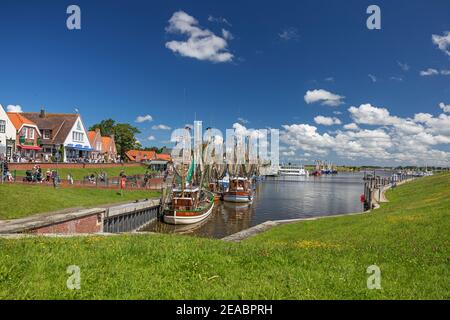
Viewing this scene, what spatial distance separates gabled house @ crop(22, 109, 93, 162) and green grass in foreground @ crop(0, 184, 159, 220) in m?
28.9

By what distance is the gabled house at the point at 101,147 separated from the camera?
273 ft

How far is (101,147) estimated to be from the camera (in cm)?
8931

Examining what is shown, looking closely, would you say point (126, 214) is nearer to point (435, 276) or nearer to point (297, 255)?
point (297, 255)

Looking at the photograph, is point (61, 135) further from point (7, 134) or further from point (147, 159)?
point (147, 159)

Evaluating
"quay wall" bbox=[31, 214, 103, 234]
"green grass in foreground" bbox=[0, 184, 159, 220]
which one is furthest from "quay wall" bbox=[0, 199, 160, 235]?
"green grass in foreground" bbox=[0, 184, 159, 220]

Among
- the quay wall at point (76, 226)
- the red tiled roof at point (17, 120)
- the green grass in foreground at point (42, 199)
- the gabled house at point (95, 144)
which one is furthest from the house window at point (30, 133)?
the quay wall at point (76, 226)

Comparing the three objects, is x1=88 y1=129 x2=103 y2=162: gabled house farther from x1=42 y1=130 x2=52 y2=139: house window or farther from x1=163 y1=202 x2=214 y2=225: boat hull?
x1=163 y1=202 x2=214 y2=225: boat hull

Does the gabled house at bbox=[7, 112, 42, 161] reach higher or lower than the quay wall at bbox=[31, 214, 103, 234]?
higher

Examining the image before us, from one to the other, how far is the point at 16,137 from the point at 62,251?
183 feet

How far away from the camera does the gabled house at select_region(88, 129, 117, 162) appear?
3271 inches

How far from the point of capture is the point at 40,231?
63.5 feet

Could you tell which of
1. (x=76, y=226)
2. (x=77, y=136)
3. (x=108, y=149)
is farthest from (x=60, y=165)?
(x=108, y=149)

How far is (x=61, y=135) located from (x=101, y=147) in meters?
23.1

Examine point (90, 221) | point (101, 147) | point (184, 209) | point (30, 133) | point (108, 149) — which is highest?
point (30, 133)
